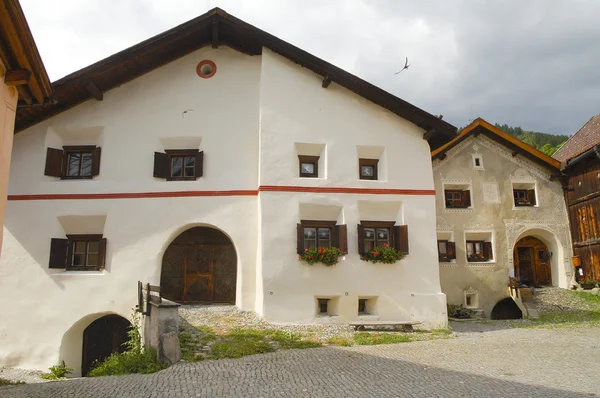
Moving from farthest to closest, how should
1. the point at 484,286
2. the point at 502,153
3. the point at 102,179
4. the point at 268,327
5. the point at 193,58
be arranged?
the point at 502,153
the point at 484,286
the point at 193,58
the point at 102,179
the point at 268,327

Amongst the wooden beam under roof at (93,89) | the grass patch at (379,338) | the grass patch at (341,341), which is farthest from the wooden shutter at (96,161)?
the grass patch at (379,338)

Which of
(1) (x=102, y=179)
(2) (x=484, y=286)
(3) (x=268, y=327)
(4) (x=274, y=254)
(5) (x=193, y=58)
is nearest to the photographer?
(3) (x=268, y=327)

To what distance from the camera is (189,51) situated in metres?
13.7

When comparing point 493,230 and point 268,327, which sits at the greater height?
point 493,230

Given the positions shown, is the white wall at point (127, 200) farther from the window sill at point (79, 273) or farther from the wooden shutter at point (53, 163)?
the wooden shutter at point (53, 163)

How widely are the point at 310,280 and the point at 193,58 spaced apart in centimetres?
734

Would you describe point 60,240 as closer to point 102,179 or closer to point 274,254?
point 102,179

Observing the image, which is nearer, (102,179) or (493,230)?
(102,179)

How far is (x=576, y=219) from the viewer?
17625 mm

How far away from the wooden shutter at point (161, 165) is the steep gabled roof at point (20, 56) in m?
4.35

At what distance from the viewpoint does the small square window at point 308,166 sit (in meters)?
12.9

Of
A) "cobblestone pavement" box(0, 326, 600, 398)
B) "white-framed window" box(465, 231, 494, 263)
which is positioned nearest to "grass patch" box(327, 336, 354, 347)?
"cobblestone pavement" box(0, 326, 600, 398)

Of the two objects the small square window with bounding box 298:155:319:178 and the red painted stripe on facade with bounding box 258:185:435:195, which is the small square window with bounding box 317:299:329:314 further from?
the small square window with bounding box 298:155:319:178

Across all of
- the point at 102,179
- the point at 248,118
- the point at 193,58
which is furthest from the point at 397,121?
the point at 102,179
